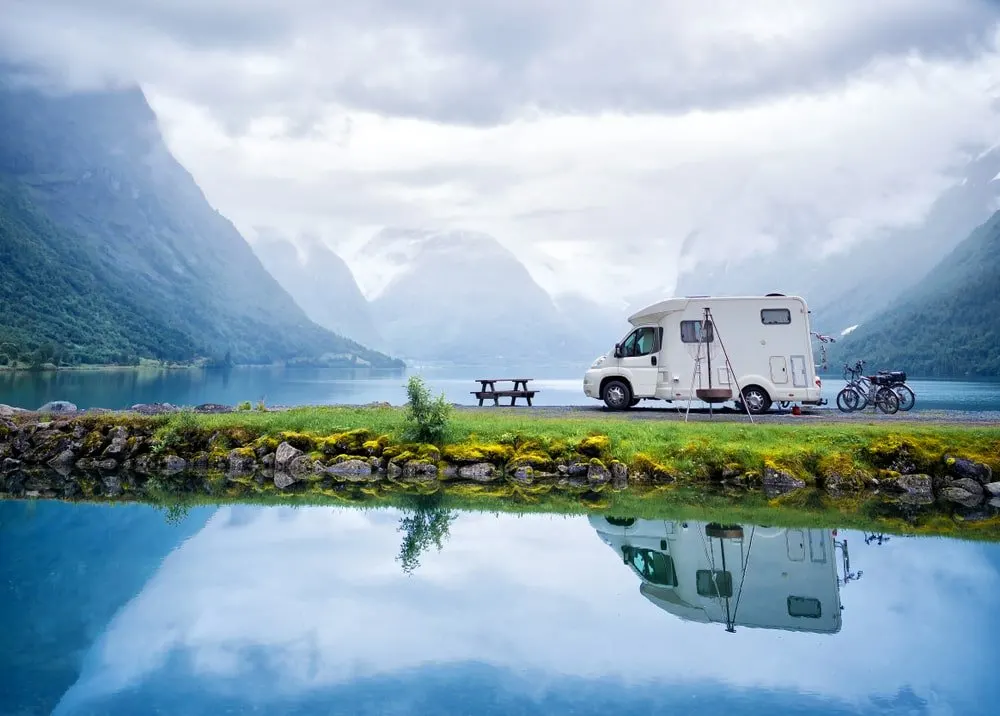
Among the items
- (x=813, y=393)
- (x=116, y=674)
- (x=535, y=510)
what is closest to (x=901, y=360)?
(x=813, y=393)

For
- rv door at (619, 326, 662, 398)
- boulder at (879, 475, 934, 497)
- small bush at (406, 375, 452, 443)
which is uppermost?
rv door at (619, 326, 662, 398)

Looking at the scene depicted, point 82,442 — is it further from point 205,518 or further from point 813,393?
point 813,393

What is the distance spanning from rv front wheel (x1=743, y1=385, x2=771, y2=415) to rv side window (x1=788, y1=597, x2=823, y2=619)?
1691 cm

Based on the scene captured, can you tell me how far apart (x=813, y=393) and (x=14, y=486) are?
25.5 meters

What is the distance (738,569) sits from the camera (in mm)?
12711

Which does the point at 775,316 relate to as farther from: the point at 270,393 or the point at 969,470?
the point at 270,393

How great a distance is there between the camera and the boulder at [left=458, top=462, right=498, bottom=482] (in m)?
21.5

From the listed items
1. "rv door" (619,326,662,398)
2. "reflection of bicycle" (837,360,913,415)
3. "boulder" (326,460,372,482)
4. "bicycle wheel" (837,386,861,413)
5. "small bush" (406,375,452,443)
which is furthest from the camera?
"bicycle wheel" (837,386,861,413)

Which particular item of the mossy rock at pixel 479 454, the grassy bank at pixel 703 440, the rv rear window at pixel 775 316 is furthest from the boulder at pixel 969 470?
the mossy rock at pixel 479 454

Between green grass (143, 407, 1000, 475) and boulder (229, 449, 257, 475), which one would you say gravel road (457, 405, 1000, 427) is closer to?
green grass (143, 407, 1000, 475)

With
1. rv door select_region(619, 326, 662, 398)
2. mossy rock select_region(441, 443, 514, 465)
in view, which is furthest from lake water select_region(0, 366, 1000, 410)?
mossy rock select_region(441, 443, 514, 465)

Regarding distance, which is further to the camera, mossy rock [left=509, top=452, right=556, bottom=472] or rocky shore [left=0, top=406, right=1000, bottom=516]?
mossy rock [left=509, top=452, right=556, bottom=472]

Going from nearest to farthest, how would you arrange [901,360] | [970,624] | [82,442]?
1. [970,624]
2. [82,442]
3. [901,360]

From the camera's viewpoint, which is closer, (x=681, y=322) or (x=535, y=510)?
(x=535, y=510)
